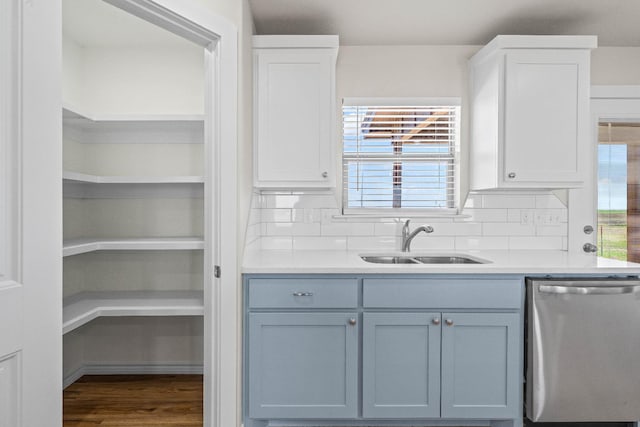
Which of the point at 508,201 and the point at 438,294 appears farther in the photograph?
the point at 508,201

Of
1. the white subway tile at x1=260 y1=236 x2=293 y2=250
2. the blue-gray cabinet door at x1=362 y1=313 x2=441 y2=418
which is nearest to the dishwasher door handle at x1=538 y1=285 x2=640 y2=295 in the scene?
the blue-gray cabinet door at x1=362 y1=313 x2=441 y2=418

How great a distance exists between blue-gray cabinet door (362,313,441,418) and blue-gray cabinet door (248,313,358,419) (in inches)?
2.9

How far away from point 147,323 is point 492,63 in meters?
2.81

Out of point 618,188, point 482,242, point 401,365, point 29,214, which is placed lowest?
point 401,365

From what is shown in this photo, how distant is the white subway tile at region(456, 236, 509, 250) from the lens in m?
2.76

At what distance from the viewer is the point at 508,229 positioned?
2770mm

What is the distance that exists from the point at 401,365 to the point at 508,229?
1323mm

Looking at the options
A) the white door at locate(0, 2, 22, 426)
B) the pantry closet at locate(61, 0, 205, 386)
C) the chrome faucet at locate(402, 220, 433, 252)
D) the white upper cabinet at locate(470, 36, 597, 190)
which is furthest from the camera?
the pantry closet at locate(61, 0, 205, 386)

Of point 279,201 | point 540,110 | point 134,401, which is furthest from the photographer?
point 279,201

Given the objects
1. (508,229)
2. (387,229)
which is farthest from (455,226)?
(387,229)

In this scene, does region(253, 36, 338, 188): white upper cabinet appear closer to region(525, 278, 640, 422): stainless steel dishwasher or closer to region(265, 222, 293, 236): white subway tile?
region(265, 222, 293, 236): white subway tile

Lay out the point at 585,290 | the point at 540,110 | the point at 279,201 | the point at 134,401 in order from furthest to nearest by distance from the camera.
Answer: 1. the point at 279,201
2. the point at 134,401
3. the point at 540,110
4. the point at 585,290

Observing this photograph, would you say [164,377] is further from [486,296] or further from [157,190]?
[486,296]

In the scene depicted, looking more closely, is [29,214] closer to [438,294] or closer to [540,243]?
[438,294]
